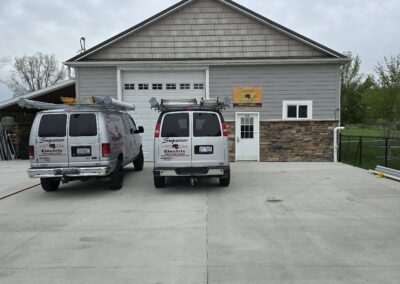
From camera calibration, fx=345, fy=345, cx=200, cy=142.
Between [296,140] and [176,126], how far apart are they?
7766 millimetres

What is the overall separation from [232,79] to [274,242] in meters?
10.5

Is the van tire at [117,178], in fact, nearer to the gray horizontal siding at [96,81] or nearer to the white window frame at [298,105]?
the gray horizontal siding at [96,81]

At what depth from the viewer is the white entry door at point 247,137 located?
14.7 metres

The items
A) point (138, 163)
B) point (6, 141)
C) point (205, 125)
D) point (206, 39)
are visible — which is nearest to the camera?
point (205, 125)

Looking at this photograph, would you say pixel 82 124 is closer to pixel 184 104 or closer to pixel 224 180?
pixel 184 104

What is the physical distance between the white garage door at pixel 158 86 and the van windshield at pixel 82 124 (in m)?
6.99

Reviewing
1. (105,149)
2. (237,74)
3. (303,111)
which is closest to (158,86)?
(237,74)

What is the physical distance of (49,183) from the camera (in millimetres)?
8867

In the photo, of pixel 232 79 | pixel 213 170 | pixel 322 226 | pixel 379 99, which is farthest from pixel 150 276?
pixel 379 99

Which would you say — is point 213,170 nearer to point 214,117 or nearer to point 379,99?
point 214,117

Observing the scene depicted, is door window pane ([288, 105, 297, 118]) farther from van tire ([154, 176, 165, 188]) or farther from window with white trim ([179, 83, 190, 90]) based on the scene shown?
van tire ([154, 176, 165, 188])

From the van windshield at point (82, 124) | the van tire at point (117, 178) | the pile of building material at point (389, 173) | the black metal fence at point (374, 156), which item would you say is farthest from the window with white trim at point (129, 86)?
the pile of building material at point (389, 173)

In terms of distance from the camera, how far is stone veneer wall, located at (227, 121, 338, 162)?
47.6 feet

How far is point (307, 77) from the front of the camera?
14562 millimetres
